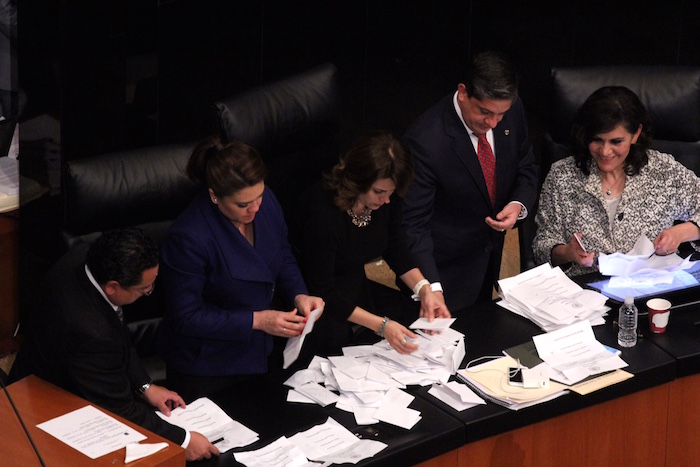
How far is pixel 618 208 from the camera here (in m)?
3.83

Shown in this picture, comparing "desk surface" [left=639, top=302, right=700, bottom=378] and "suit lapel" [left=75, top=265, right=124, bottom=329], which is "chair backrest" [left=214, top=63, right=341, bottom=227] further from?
"desk surface" [left=639, top=302, right=700, bottom=378]

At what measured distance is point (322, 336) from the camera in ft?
11.4

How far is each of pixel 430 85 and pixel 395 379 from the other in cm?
302

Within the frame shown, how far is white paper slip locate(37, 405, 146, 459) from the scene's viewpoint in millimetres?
2561

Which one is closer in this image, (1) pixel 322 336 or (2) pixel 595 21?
(1) pixel 322 336

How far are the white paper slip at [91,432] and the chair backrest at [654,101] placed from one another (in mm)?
2172

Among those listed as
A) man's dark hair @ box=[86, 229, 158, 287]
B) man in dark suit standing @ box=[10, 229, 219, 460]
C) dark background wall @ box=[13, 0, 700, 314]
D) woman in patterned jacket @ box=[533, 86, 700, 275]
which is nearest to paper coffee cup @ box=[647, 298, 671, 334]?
woman in patterned jacket @ box=[533, 86, 700, 275]

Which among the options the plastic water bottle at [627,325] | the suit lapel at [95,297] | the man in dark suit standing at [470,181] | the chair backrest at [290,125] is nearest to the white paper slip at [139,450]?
the suit lapel at [95,297]

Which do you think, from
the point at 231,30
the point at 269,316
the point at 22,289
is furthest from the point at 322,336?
the point at 231,30

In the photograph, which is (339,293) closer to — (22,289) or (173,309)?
(173,309)

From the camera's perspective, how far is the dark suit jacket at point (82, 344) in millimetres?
2699

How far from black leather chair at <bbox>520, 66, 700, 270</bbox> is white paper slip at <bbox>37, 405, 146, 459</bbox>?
1.96 m

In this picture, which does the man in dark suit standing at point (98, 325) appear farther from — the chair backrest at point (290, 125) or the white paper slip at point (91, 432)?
the chair backrest at point (290, 125)

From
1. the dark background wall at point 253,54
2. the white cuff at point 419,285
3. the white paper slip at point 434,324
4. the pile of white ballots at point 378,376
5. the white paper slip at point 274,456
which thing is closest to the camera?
the white paper slip at point 274,456
